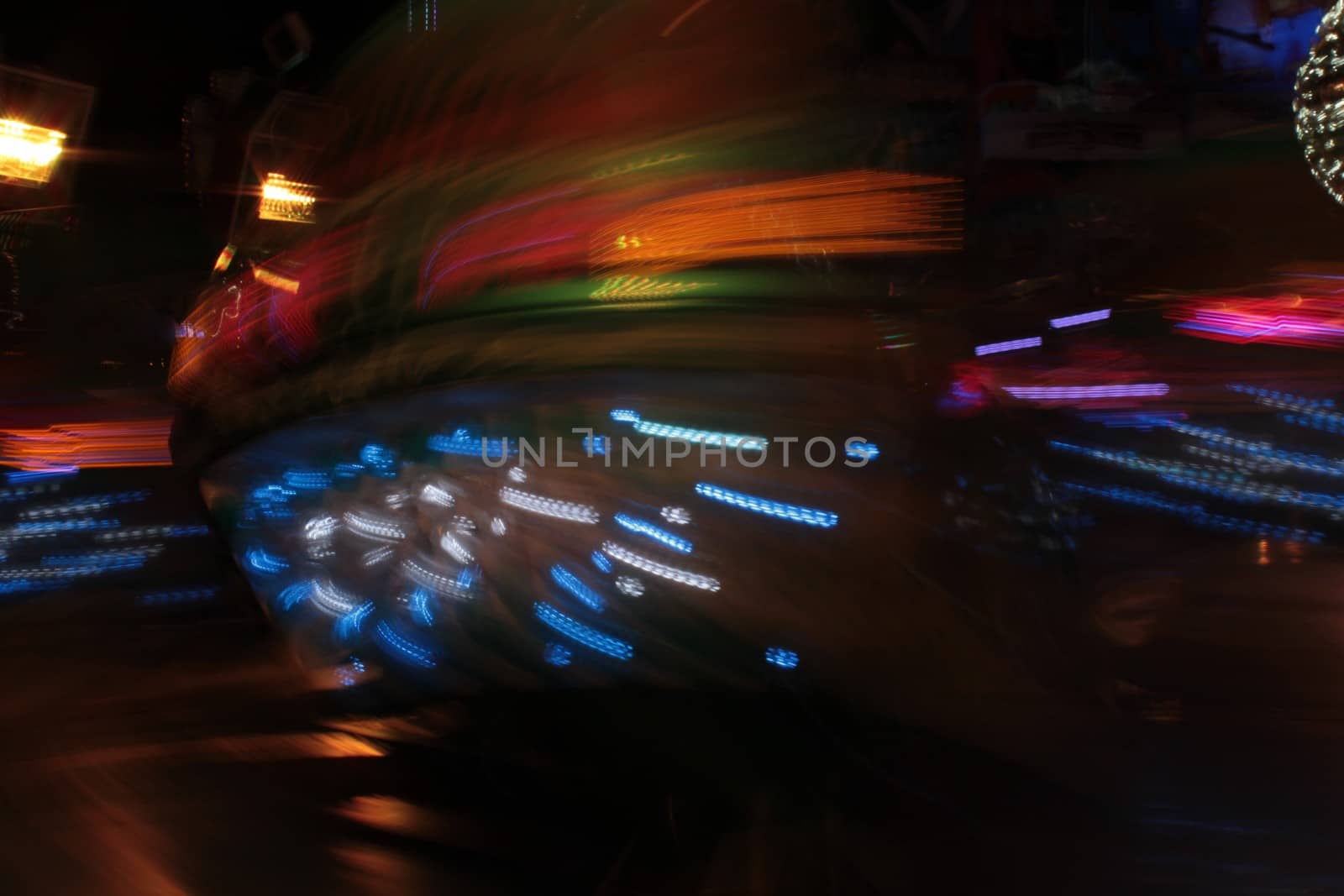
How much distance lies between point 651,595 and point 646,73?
174cm

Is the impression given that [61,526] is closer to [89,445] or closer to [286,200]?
[89,445]

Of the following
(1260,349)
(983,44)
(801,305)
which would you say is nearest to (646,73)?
(801,305)

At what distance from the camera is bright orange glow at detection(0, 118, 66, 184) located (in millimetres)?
11180

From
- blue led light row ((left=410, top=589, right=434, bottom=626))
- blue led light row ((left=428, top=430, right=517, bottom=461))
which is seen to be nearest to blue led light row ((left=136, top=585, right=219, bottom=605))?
blue led light row ((left=410, top=589, right=434, bottom=626))

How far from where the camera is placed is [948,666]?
3.62 m

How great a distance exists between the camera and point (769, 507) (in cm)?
367

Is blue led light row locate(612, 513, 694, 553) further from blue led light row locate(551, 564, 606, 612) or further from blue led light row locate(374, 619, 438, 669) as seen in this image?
blue led light row locate(374, 619, 438, 669)

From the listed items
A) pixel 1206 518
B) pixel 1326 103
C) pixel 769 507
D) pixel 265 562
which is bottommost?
pixel 1206 518

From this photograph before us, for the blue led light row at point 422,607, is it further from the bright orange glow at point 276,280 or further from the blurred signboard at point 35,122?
the blurred signboard at point 35,122

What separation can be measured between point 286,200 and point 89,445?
8.94m

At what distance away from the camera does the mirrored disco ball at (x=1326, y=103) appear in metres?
3.94

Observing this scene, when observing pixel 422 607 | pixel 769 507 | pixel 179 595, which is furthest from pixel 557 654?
pixel 179 595

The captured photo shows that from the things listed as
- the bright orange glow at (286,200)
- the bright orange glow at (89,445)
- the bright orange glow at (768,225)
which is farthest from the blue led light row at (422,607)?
the bright orange glow at (89,445)

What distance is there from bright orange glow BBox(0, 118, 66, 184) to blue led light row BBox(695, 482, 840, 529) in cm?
996
